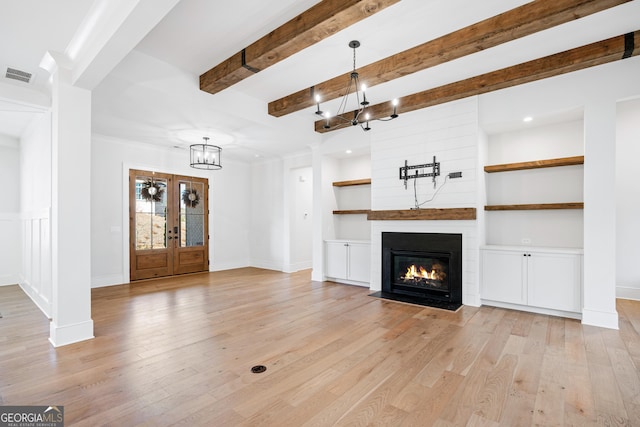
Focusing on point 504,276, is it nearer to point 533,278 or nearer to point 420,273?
point 533,278

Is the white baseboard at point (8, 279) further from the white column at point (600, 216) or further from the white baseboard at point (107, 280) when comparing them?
the white column at point (600, 216)

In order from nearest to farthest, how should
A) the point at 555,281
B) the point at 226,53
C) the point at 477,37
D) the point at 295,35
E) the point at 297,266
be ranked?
the point at 295,35 < the point at 477,37 < the point at 226,53 < the point at 555,281 < the point at 297,266

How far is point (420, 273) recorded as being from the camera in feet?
16.3

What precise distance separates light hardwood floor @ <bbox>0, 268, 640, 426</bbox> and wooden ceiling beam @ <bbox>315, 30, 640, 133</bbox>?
3055 mm

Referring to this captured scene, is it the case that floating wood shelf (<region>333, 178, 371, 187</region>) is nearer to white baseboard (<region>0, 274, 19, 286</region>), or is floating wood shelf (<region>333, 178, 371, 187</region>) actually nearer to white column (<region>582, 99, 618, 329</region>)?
white column (<region>582, 99, 618, 329</region>)

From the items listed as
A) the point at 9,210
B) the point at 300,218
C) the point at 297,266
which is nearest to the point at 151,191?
the point at 9,210

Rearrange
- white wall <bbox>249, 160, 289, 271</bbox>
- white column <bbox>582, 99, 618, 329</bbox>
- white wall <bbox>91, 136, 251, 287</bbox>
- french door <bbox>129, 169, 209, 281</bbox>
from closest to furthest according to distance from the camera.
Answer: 1. white column <bbox>582, 99, 618, 329</bbox>
2. white wall <bbox>91, 136, 251, 287</bbox>
3. french door <bbox>129, 169, 209, 281</bbox>
4. white wall <bbox>249, 160, 289, 271</bbox>

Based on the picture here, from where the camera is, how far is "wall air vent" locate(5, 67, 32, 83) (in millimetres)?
3467

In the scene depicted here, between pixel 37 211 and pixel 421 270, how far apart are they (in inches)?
234

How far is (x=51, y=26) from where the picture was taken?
2766 mm

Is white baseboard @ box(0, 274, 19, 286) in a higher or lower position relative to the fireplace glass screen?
lower

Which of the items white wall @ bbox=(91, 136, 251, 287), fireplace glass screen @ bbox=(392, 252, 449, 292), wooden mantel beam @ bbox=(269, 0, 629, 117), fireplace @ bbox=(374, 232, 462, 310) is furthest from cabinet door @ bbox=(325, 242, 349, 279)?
white wall @ bbox=(91, 136, 251, 287)

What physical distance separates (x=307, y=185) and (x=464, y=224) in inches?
174

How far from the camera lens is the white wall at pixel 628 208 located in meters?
4.67
